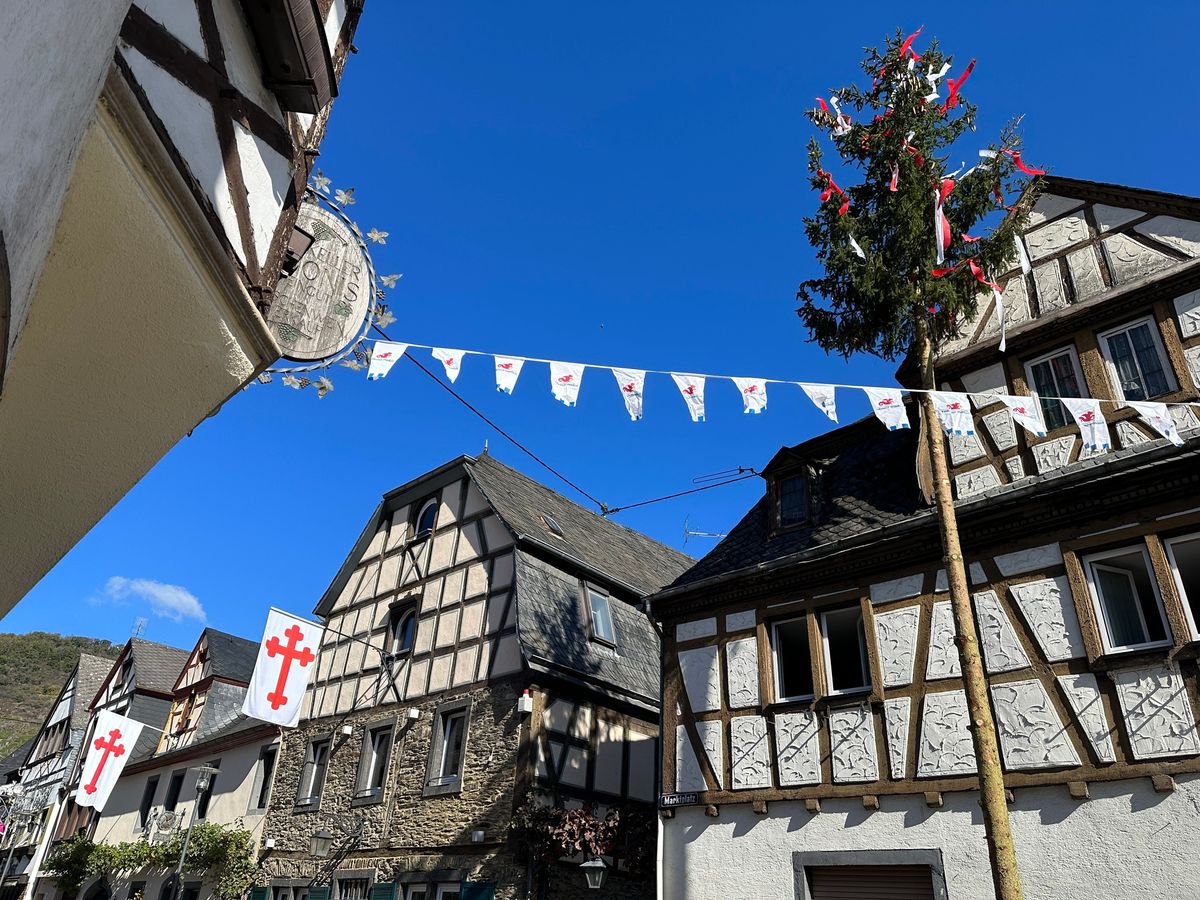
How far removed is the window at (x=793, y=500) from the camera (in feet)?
40.2

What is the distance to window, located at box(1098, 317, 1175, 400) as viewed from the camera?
31.1 ft

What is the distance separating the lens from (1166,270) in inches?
381

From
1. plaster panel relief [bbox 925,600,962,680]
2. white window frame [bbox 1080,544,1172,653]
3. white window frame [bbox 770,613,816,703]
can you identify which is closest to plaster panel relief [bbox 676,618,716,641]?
white window frame [bbox 770,613,816,703]

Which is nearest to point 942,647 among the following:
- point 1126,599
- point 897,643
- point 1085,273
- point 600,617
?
point 897,643

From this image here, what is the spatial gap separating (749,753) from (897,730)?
194 cm

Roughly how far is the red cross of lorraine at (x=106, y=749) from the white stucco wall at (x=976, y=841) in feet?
48.4

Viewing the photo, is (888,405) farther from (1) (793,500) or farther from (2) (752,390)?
(1) (793,500)

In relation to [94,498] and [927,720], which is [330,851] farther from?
[94,498]

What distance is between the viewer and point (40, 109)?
1.74m

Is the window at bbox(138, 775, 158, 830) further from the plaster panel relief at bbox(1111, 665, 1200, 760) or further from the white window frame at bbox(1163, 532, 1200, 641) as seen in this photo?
the white window frame at bbox(1163, 532, 1200, 641)

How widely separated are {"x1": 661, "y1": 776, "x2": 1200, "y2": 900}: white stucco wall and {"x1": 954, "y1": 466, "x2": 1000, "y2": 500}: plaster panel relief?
343cm

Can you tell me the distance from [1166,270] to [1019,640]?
15.2 feet

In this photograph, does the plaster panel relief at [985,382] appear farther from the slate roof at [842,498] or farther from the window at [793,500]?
the window at [793,500]

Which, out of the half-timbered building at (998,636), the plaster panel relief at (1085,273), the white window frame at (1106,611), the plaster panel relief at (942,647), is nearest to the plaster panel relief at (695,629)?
the half-timbered building at (998,636)
